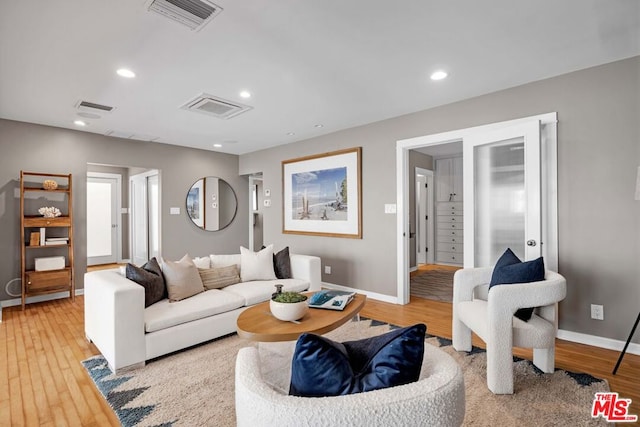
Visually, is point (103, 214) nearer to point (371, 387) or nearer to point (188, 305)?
point (188, 305)

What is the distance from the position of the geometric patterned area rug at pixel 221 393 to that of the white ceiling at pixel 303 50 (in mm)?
2399

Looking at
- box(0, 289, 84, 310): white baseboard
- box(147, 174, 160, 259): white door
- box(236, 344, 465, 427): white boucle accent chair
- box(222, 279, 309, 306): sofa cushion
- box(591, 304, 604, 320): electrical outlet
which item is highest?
box(147, 174, 160, 259): white door

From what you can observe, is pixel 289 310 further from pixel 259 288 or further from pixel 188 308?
pixel 259 288

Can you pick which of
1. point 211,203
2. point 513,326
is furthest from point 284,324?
point 211,203

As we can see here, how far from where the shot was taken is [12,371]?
2.41 m

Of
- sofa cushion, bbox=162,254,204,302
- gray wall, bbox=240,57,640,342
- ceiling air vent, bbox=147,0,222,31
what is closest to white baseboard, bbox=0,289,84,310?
sofa cushion, bbox=162,254,204,302

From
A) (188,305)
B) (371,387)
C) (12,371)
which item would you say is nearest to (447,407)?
(371,387)

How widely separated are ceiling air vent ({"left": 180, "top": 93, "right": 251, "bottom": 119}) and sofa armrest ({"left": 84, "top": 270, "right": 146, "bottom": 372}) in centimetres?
199

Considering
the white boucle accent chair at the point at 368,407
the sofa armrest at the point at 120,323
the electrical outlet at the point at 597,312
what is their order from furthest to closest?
the electrical outlet at the point at 597,312
the sofa armrest at the point at 120,323
the white boucle accent chair at the point at 368,407

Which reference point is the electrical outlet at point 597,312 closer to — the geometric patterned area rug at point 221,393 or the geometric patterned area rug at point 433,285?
the geometric patterned area rug at point 221,393

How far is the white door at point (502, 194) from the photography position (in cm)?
281

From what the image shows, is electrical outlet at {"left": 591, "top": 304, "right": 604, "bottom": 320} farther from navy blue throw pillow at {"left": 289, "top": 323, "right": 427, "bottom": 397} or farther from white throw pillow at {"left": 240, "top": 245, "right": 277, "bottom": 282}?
white throw pillow at {"left": 240, "top": 245, "right": 277, "bottom": 282}

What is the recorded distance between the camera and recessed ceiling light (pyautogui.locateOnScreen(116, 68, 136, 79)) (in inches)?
108

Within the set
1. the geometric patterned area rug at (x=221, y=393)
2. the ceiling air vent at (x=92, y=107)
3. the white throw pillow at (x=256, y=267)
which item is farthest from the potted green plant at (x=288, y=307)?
the ceiling air vent at (x=92, y=107)
